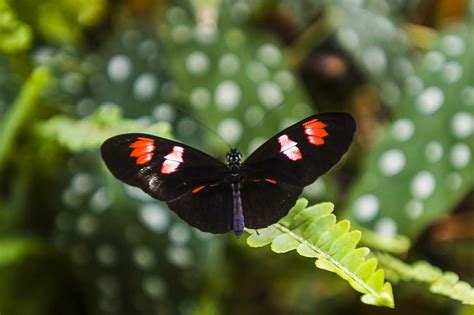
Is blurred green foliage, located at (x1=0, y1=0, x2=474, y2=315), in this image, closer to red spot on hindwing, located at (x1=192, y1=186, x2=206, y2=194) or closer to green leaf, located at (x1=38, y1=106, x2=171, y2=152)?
green leaf, located at (x1=38, y1=106, x2=171, y2=152)

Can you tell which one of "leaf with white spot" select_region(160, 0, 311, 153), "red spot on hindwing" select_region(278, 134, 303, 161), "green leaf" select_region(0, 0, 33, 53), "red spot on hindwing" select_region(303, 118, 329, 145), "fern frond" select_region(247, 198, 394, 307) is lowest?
"fern frond" select_region(247, 198, 394, 307)

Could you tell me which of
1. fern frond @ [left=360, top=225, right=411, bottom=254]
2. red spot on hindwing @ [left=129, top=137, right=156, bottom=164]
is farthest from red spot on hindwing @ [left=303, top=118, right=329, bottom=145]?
fern frond @ [left=360, top=225, right=411, bottom=254]

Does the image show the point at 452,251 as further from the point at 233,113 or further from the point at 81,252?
the point at 81,252

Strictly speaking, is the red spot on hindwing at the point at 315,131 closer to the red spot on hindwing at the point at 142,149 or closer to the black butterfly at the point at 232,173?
the black butterfly at the point at 232,173

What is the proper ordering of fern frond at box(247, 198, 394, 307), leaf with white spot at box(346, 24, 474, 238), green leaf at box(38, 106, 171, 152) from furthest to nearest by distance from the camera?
leaf with white spot at box(346, 24, 474, 238)
green leaf at box(38, 106, 171, 152)
fern frond at box(247, 198, 394, 307)

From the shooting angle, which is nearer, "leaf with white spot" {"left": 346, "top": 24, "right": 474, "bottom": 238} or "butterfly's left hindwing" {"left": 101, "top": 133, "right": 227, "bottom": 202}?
"butterfly's left hindwing" {"left": 101, "top": 133, "right": 227, "bottom": 202}

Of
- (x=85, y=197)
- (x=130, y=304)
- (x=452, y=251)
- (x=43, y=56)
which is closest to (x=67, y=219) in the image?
(x=85, y=197)
